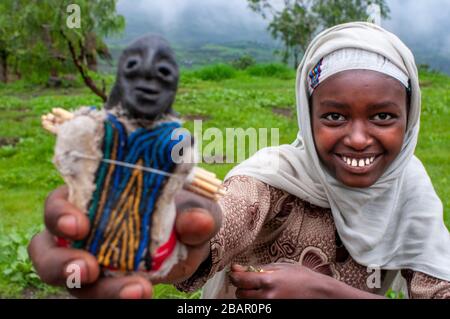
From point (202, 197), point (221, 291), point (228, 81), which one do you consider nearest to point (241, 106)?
point (228, 81)

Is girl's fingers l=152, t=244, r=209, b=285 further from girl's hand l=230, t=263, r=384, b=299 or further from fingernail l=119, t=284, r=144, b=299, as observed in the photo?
girl's hand l=230, t=263, r=384, b=299

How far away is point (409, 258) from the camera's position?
215 cm

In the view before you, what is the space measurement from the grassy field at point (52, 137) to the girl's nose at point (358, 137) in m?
1.79

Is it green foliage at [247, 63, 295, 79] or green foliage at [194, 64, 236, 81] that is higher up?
green foliage at [247, 63, 295, 79]

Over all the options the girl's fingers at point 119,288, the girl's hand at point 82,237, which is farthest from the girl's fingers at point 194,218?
the girl's fingers at point 119,288

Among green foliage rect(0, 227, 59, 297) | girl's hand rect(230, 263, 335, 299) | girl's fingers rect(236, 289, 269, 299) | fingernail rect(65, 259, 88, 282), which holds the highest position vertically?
fingernail rect(65, 259, 88, 282)

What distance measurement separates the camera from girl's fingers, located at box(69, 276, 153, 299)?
1.13 metres

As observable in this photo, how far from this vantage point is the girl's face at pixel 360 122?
5.99ft

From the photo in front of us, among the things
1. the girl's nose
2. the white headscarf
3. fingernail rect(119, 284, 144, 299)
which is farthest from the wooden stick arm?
the white headscarf

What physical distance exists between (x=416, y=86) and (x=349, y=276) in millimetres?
684

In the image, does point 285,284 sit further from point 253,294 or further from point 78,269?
point 78,269

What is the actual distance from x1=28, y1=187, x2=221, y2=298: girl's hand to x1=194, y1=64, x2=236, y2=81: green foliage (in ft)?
45.3

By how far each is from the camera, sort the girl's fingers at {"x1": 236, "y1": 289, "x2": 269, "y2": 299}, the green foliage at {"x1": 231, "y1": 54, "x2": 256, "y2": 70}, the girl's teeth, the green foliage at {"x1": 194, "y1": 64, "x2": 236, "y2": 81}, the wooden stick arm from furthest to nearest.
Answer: the green foliage at {"x1": 231, "y1": 54, "x2": 256, "y2": 70} → the green foliage at {"x1": 194, "y1": 64, "x2": 236, "y2": 81} → the girl's teeth → the girl's fingers at {"x1": 236, "y1": 289, "x2": 269, "y2": 299} → the wooden stick arm
